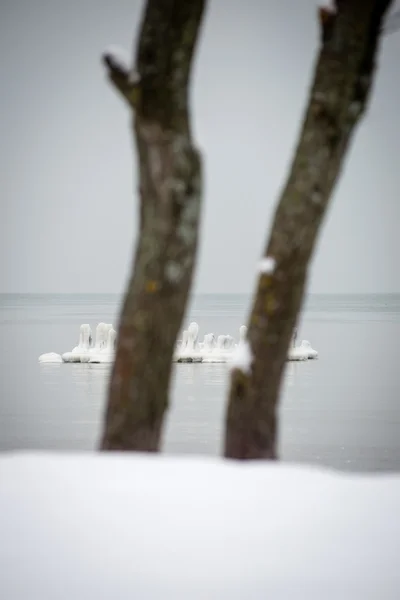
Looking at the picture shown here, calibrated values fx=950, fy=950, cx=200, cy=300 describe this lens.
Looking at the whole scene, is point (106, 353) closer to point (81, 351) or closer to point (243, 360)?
point (81, 351)

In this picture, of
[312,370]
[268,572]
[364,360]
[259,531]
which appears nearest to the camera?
[268,572]

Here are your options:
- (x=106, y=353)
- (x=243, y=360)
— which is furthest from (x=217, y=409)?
(x=106, y=353)

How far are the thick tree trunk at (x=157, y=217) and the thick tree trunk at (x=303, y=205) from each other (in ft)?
1.85

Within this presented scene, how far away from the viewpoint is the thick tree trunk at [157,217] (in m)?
6.12

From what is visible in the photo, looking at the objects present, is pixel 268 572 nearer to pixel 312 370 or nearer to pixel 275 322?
pixel 275 322

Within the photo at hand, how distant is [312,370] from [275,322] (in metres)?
27.9

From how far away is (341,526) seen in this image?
502 centimetres

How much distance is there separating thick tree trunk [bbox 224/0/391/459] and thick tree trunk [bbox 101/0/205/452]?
1.85 feet

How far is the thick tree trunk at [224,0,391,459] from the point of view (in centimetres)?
636

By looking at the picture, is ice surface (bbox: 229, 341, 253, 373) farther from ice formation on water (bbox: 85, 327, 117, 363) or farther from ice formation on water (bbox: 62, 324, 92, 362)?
ice formation on water (bbox: 62, 324, 92, 362)

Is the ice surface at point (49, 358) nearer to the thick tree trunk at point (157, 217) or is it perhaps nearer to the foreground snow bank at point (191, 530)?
the thick tree trunk at point (157, 217)

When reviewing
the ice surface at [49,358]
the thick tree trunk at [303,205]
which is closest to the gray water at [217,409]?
the ice surface at [49,358]

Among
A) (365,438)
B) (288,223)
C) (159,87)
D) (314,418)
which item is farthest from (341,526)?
(314,418)

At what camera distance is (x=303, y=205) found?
Answer: 639 cm
